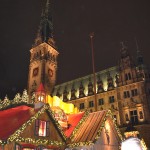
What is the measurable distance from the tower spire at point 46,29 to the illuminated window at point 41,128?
6152 centimetres

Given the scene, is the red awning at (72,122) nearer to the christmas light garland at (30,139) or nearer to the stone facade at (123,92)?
the christmas light garland at (30,139)

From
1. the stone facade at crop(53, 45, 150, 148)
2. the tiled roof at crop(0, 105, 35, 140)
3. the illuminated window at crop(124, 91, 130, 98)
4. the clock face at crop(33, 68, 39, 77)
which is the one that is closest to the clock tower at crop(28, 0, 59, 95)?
the clock face at crop(33, 68, 39, 77)

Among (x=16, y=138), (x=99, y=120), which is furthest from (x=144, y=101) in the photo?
(x=16, y=138)

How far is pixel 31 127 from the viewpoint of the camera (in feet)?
57.2

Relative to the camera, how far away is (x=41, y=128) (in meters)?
18.1

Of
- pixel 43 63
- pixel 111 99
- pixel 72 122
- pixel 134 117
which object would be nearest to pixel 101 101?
pixel 111 99

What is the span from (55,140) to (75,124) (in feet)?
12.9

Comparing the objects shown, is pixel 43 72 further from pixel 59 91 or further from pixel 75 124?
pixel 75 124

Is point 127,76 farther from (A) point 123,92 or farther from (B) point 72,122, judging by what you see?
(B) point 72,122

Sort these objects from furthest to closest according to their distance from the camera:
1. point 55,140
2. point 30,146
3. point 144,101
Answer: point 144,101
point 55,140
point 30,146

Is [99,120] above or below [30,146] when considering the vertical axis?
above

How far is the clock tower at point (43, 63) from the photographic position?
6825 cm

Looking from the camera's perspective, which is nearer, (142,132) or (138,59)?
(142,132)

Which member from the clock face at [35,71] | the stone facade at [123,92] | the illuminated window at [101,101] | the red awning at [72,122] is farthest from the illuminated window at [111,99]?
the red awning at [72,122]
